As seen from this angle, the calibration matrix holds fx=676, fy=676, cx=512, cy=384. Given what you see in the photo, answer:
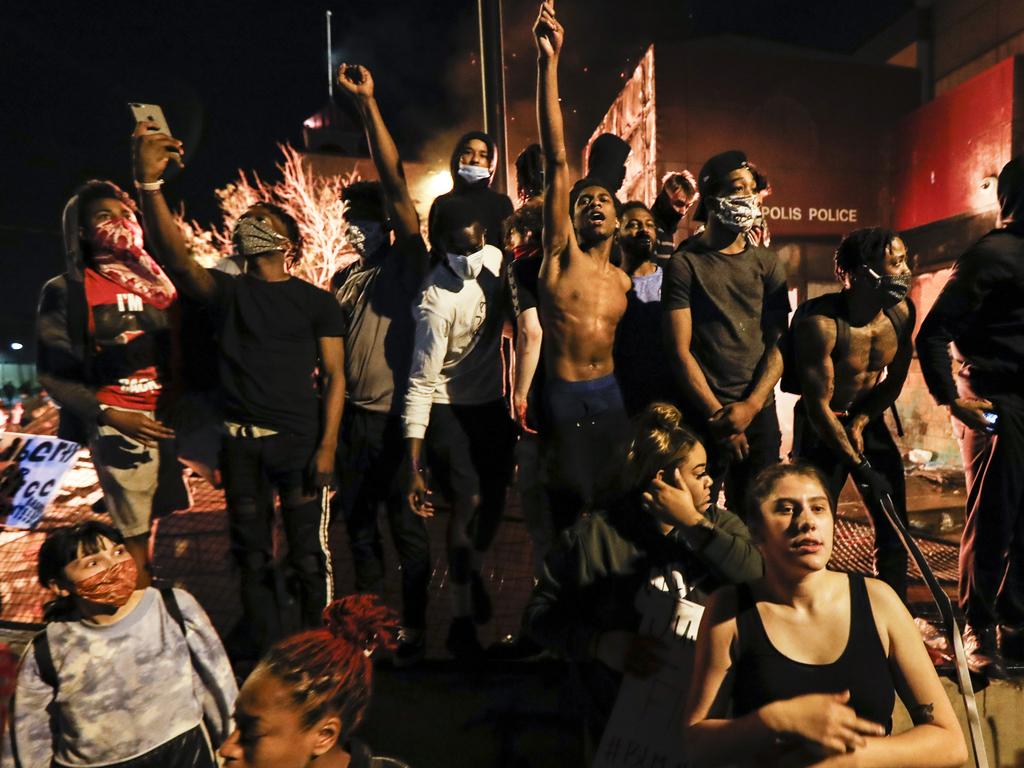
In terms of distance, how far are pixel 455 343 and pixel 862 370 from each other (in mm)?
2107

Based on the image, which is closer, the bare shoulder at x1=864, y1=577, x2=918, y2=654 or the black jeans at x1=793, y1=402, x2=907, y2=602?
the bare shoulder at x1=864, y1=577, x2=918, y2=654

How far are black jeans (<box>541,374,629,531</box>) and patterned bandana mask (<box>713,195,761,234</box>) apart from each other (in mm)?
989

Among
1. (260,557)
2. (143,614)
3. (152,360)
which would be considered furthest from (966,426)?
(152,360)

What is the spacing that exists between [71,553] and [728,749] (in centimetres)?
230

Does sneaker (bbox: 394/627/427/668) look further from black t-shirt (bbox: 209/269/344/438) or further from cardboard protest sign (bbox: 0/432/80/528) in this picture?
cardboard protest sign (bbox: 0/432/80/528)

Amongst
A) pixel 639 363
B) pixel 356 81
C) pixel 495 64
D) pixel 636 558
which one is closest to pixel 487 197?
pixel 356 81

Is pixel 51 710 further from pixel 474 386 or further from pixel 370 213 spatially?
pixel 370 213

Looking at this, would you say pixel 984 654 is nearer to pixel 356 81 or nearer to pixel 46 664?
pixel 46 664

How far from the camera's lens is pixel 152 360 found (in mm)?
3449

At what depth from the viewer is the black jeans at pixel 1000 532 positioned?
10.8 ft

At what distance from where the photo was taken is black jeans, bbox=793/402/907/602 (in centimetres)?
344

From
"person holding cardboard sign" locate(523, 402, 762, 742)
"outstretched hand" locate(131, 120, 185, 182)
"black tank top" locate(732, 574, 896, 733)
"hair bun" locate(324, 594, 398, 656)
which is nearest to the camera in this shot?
"black tank top" locate(732, 574, 896, 733)

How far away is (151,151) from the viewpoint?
3.17m

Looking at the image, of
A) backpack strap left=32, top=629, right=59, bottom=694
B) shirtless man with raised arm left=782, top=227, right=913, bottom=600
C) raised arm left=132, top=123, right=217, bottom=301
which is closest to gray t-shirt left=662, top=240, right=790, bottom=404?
shirtless man with raised arm left=782, top=227, right=913, bottom=600
